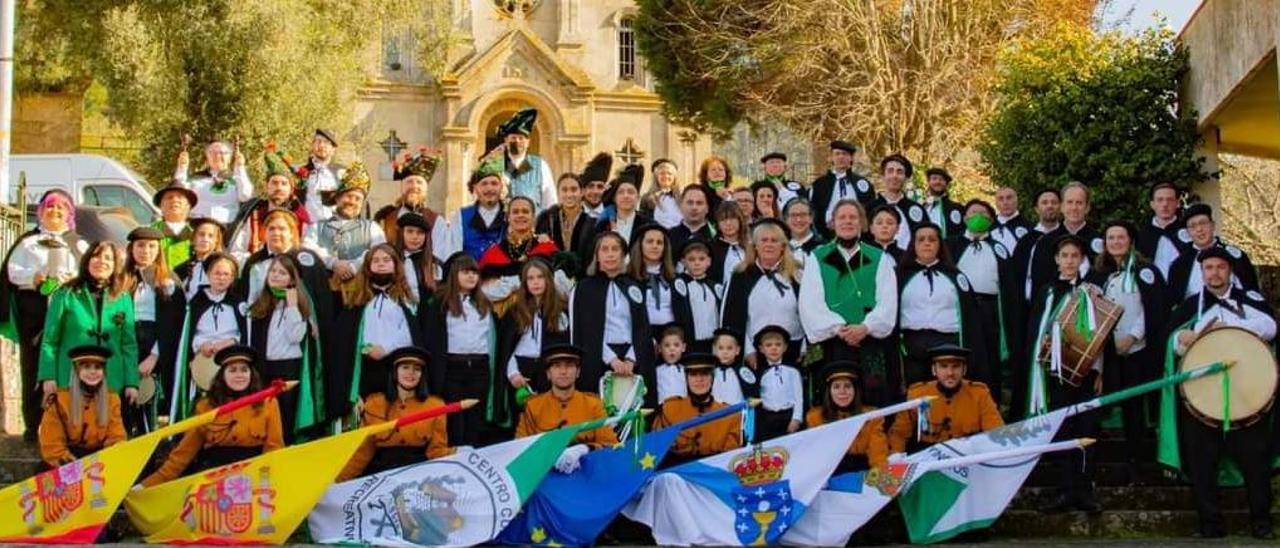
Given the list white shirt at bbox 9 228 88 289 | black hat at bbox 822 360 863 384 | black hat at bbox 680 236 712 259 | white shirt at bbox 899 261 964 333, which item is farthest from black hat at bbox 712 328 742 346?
white shirt at bbox 9 228 88 289

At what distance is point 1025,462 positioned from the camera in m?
9.88

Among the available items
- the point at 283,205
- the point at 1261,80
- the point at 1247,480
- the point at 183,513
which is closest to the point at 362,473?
the point at 183,513

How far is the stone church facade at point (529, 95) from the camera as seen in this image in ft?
136

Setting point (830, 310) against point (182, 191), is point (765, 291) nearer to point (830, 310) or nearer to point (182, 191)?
point (830, 310)

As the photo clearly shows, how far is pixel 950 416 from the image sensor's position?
10406 mm

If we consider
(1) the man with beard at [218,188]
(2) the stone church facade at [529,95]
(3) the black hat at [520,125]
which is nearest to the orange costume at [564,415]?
(3) the black hat at [520,125]

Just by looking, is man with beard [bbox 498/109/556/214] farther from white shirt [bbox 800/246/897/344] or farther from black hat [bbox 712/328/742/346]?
white shirt [bbox 800/246/897/344]

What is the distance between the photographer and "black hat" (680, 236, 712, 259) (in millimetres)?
11469

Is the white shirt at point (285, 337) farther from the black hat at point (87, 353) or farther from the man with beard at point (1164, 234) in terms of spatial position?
the man with beard at point (1164, 234)

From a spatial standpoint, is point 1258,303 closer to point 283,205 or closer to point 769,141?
point 283,205

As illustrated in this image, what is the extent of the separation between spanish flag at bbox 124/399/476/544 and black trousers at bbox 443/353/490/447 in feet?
3.95

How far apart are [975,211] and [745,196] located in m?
2.06

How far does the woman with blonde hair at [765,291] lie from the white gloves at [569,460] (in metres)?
1.67

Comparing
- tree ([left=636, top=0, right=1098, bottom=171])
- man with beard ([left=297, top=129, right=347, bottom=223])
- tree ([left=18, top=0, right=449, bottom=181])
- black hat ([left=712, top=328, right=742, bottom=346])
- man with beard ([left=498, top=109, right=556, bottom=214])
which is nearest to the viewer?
black hat ([left=712, top=328, right=742, bottom=346])
